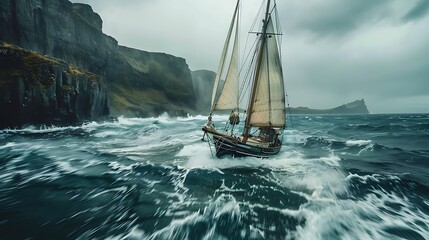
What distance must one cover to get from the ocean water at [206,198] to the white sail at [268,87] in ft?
16.9

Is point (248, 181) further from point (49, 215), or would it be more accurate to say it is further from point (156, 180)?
point (49, 215)

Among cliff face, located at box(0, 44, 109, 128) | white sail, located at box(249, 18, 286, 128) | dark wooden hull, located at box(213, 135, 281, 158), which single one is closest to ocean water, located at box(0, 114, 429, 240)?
dark wooden hull, located at box(213, 135, 281, 158)

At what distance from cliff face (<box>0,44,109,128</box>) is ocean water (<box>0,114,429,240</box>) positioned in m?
21.8

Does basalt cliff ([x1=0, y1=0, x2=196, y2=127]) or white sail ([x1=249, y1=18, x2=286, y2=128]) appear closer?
white sail ([x1=249, y1=18, x2=286, y2=128])

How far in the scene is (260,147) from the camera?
2194 cm

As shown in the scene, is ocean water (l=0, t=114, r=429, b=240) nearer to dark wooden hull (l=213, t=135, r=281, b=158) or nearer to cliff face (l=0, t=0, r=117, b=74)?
dark wooden hull (l=213, t=135, r=281, b=158)

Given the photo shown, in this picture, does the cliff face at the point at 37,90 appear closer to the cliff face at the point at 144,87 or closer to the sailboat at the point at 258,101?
the sailboat at the point at 258,101

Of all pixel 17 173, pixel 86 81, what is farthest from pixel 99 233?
pixel 86 81

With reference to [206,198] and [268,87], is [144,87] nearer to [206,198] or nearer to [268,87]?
[268,87]

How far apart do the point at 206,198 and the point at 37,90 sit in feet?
153

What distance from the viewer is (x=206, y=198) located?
13172 mm

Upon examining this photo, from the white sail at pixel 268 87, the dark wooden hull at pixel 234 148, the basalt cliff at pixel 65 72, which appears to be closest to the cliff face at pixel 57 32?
the basalt cliff at pixel 65 72

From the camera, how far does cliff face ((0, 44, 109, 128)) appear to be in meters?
38.4

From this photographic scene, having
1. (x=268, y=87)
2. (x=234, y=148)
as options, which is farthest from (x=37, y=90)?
(x=268, y=87)
